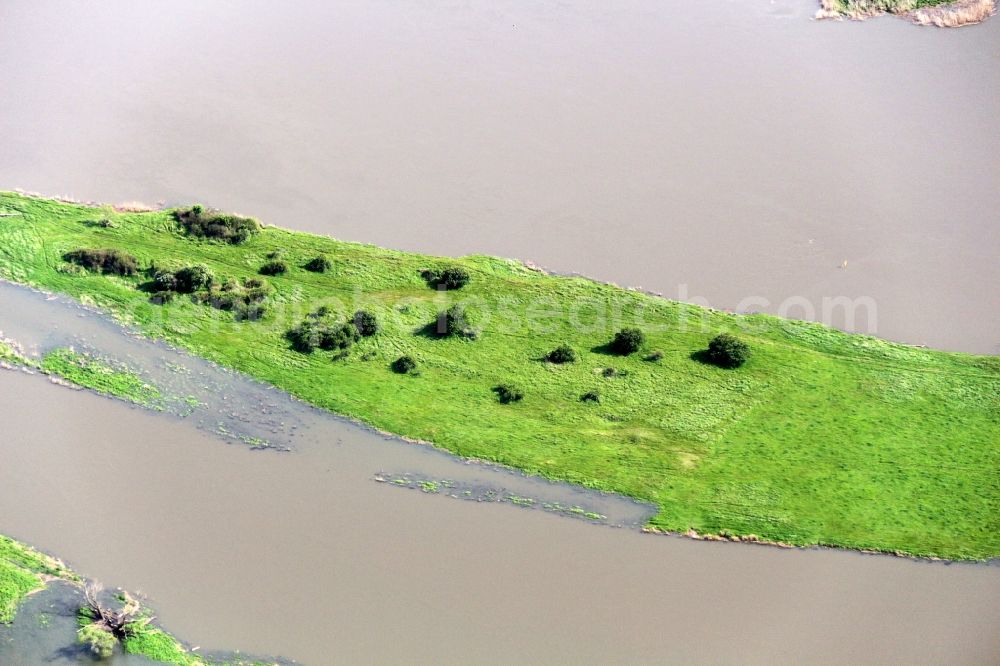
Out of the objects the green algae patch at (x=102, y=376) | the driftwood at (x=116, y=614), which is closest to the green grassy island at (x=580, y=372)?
the green algae patch at (x=102, y=376)

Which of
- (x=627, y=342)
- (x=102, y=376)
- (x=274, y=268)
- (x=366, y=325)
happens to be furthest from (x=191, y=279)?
(x=627, y=342)

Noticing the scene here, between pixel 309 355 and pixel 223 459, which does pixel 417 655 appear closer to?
pixel 223 459

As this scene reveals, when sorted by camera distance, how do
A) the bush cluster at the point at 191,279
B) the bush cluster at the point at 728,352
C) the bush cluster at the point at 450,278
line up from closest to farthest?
the bush cluster at the point at 728,352 < the bush cluster at the point at 191,279 < the bush cluster at the point at 450,278

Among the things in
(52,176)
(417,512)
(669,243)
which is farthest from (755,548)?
(52,176)

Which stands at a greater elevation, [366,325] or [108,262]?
[108,262]

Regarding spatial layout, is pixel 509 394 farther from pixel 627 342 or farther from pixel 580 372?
pixel 627 342

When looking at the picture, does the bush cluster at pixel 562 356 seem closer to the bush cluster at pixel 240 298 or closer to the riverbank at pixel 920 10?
the bush cluster at pixel 240 298

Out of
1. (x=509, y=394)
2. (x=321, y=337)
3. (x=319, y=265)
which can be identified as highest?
(x=319, y=265)
